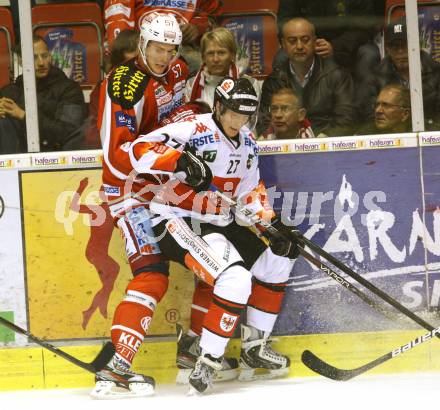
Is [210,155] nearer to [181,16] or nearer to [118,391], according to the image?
[181,16]

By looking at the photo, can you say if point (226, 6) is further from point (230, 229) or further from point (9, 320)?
point (9, 320)

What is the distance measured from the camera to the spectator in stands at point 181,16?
497 cm

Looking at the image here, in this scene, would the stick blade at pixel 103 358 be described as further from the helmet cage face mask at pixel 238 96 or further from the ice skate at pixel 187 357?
the helmet cage face mask at pixel 238 96

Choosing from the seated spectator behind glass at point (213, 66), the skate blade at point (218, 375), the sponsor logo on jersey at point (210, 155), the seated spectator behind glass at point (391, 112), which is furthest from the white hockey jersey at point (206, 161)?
the skate blade at point (218, 375)

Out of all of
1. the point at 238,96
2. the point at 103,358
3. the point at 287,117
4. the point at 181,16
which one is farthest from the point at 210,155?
the point at 103,358

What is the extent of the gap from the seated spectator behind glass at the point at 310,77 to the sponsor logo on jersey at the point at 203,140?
0.36 metres

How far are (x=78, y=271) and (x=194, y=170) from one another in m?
0.87

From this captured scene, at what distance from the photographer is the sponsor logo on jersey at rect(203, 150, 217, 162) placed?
4.68m

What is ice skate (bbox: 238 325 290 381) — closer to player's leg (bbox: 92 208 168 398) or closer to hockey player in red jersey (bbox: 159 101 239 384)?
hockey player in red jersey (bbox: 159 101 239 384)

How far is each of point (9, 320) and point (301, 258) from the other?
1.36m

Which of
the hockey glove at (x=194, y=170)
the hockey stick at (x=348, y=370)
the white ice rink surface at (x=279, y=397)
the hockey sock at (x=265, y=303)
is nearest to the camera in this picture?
the white ice rink surface at (x=279, y=397)

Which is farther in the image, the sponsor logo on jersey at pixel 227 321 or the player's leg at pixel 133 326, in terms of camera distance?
the player's leg at pixel 133 326

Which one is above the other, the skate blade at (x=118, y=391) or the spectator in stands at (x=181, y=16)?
the spectator in stands at (x=181, y=16)

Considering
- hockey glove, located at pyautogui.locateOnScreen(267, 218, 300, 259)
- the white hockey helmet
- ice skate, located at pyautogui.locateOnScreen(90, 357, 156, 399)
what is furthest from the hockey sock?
the white hockey helmet
